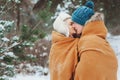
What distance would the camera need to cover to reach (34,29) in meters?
6.62

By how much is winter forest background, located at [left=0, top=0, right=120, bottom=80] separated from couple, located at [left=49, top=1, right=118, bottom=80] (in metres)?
2.57

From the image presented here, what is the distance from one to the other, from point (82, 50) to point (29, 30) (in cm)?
319

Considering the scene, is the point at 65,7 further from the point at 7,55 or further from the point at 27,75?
the point at 7,55

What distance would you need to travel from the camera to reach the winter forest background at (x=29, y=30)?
21.1 ft

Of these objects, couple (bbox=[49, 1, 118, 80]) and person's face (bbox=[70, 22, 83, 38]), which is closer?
couple (bbox=[49, 1, 118, 80])

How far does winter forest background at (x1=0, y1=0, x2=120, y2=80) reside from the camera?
→ 6.45m

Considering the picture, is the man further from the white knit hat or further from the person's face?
the white knit hat

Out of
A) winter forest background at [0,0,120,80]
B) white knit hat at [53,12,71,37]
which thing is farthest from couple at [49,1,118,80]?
winter forest background at [0,0,120,80]

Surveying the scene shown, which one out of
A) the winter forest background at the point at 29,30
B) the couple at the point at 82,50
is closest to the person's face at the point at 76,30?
the couple at the point at 82,50

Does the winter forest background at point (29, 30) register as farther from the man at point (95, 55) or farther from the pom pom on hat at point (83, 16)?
the man at point (95, 55)

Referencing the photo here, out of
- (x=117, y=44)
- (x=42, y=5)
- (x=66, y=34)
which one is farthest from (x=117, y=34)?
(x=66, y=34)

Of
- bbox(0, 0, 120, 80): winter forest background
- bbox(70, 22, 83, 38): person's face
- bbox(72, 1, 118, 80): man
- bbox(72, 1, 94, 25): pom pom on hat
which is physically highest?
bbox(72, 1, 94, 25): pom pom on hat

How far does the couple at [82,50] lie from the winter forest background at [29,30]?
257 cm

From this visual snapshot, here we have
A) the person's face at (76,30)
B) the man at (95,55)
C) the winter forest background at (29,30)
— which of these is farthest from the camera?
the winter forest background at (29,30)
